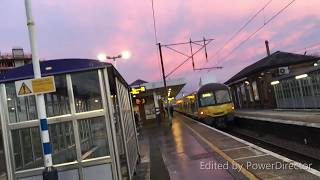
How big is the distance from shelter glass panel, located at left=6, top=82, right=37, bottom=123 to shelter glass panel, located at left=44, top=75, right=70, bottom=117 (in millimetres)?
304

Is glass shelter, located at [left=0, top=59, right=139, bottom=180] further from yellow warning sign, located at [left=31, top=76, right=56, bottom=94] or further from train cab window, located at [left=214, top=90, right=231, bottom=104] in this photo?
train cab window, located at [left=214, top=90, right=231, bottom=104]

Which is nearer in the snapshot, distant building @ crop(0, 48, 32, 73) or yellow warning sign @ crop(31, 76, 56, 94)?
yellow warning sign @ crop(31, 76, 56, 94)

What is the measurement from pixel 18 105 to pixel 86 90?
1409 millimetres

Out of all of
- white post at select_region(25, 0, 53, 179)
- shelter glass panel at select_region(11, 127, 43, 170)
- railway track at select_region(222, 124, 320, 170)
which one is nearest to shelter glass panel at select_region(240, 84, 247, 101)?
railway track at select_region(222, 124, 320, 170)


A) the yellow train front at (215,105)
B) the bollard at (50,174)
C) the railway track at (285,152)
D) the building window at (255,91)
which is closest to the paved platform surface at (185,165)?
the railway track at (285,152)

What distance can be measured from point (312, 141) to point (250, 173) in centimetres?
829

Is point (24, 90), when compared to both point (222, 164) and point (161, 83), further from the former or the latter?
point (161, 83)

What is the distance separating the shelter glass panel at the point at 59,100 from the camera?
895 cm

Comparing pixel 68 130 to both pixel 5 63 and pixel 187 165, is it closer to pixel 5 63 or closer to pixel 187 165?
pixel 187 165

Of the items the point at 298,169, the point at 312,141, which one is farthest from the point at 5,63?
the point at 298,169

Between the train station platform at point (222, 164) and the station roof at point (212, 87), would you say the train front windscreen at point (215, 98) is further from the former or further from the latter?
the train station platform at point (222, 164)

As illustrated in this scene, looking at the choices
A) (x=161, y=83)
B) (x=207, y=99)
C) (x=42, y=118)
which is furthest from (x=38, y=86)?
(x=161, y=83)

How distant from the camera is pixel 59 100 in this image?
9.21 metres

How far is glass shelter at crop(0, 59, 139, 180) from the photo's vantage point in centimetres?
870
